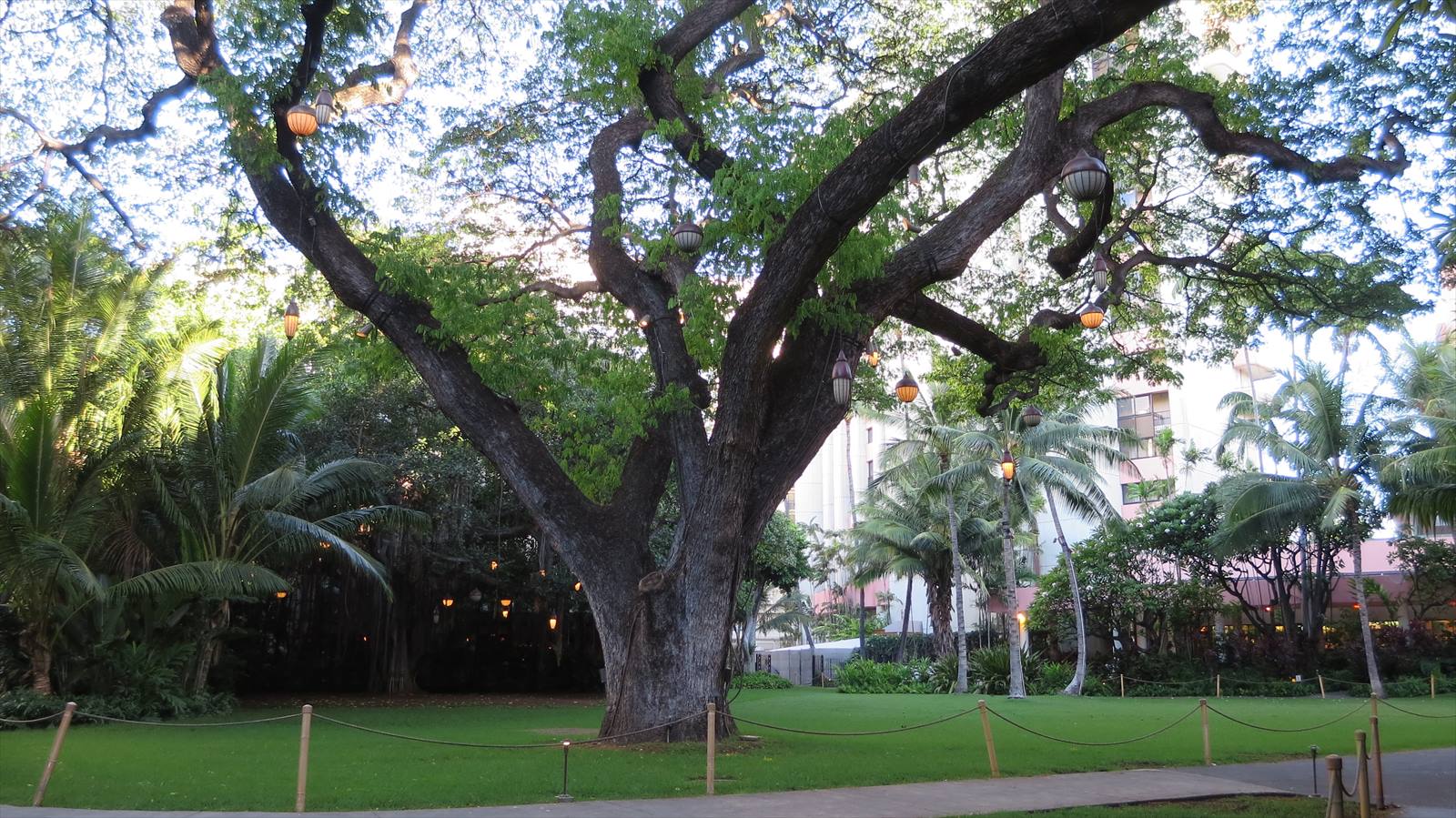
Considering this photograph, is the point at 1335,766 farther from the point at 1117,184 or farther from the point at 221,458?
the point at 221,458

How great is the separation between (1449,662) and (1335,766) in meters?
24.9

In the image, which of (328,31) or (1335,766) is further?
(328,31)

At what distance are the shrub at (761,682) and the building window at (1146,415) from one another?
Result: 14.8 metres

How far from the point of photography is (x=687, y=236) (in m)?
10.5

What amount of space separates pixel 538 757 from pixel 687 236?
6.04m

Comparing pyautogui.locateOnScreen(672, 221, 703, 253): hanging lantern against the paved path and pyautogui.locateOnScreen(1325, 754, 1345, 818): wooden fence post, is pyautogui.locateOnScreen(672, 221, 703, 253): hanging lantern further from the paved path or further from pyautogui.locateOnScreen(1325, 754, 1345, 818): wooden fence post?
the paved path

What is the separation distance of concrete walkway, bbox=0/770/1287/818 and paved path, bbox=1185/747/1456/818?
55 cm

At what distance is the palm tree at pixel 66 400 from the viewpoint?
15.8 m

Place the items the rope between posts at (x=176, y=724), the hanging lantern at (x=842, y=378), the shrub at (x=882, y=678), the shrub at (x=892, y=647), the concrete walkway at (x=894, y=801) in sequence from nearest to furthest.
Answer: the concrete walkway at (x=894, y=801) → the rope between posts at (x=176, y=724) → the hanging lantern at (x=842, y=378) → the shrub at (x=882, y=678) → the shrub at (x=892, y=647)

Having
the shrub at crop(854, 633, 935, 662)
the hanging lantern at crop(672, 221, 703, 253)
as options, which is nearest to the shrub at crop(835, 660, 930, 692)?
the shrub at crop(854, 633, 935, 662)

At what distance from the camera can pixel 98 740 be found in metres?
13.1

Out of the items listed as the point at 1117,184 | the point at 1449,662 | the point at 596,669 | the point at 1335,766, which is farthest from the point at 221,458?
the point at 1449,662

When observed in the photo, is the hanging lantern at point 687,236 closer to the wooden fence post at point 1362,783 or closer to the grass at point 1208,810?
the grass at point 1208,810

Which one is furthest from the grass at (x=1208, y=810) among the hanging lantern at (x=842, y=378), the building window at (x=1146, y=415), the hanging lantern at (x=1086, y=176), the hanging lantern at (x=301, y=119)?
the building window at (x=1146, y=415)
